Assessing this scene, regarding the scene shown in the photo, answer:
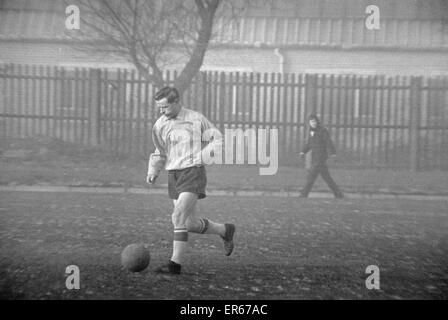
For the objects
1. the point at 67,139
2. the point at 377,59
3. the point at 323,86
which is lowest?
the point at 67,139

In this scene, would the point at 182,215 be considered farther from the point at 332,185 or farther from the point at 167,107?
the point at 332,185

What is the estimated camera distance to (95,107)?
648 inches

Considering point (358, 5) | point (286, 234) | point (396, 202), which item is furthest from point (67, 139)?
point (358, 5)

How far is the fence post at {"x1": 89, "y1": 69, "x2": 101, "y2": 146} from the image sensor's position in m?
16.4

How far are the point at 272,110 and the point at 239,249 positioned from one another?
10.1 metres

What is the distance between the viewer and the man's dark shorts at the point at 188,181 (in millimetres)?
5430

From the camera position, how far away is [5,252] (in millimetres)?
6031

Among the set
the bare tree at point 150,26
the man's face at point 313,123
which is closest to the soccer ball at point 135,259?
the man's face at point 313,123

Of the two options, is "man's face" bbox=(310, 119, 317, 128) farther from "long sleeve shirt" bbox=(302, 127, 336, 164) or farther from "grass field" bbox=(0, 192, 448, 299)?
"grass field" bbox=(0, 192, 448, 299)

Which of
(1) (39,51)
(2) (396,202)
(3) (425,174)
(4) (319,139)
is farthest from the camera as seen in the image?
(1) (39,51)

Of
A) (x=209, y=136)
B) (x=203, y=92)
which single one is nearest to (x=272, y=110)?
(x=203, y=92)

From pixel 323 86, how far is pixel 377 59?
625 centimetres

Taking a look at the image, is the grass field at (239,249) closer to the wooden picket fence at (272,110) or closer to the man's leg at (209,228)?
the man's leg at (209,228)
